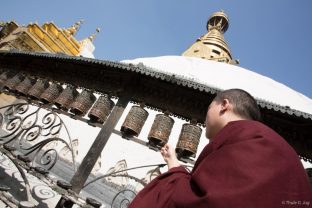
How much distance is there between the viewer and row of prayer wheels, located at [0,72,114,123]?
14.2 feet

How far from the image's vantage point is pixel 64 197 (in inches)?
122

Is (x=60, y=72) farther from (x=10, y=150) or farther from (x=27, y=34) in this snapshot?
(x=27, y=34)

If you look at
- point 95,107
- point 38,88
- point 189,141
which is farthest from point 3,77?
point 189,141

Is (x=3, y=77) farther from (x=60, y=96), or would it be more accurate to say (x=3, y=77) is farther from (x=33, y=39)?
(x=33, y=39)

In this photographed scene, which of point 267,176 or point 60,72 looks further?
point 60,72

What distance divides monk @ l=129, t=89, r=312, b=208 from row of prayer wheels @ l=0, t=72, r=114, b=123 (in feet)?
9.54

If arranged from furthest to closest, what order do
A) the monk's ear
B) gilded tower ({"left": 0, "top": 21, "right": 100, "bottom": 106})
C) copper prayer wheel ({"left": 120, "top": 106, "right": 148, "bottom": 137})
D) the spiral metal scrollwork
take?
gilded tower ({"left": 0, "top": 21, "right": 100, "bottom": 106})
the spiral metal scrollwork
copper prayer wheel ({"left": 120, "top": 106, "right": 148, "bottom": 137})
the monk's ear

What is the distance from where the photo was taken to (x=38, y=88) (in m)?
5.15

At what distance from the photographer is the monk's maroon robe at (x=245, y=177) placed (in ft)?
3.76

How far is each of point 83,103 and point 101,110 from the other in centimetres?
45

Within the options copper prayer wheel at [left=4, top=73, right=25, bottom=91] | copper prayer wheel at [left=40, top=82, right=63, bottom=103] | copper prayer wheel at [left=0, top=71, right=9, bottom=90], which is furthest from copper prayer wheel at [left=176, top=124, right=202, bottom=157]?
copper prayer wheel at [left=0, top=71, right=9, bottom=90]

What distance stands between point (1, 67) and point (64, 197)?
4762 millimetres

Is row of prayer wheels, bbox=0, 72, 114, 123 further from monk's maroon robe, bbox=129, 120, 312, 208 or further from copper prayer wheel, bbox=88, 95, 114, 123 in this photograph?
monk's maroon robe, bbox=129, 120, 312, 208

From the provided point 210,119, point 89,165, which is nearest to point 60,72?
point 89,165
